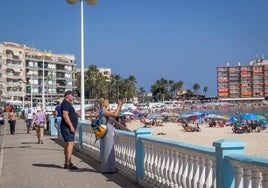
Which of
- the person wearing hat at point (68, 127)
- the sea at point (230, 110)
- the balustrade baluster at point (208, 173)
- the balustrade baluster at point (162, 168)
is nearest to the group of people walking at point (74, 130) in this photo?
the person wearing hat at point (68, 127)

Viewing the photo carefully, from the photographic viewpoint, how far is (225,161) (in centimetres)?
481

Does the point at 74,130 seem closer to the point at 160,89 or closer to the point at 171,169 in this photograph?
the point at 171,169

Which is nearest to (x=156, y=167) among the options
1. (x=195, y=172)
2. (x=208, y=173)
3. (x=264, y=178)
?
(x=195, y=172)

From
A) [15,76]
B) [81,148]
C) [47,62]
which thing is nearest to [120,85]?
[47,62]

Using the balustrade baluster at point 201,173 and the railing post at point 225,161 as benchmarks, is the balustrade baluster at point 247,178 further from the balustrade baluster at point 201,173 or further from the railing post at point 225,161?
the balustrade baluster at point 201,173

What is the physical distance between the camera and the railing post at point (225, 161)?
15.6 ft

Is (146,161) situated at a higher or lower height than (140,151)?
lower

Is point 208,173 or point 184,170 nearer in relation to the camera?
point 208,173

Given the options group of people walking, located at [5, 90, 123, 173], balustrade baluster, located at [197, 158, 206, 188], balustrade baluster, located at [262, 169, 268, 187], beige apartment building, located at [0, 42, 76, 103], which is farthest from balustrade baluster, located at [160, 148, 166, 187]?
beige apartment building, located at [0, 42, 76, 103]

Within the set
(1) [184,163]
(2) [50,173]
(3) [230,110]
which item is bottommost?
(3) [230,110]

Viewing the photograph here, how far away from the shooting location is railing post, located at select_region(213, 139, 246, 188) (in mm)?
4746

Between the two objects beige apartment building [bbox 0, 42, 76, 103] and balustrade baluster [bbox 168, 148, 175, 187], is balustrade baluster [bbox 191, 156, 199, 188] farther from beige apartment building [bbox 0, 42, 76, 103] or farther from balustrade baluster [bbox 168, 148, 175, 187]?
beige apartment building [bbox 0, 42, 76, 103]

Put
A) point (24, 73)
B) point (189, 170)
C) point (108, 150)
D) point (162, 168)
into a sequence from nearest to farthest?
1. point (189, 170)
2. point (162, 168)
3. point (108, 150)
4. point (24, 73)

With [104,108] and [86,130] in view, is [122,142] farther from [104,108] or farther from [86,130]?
[86,130]
